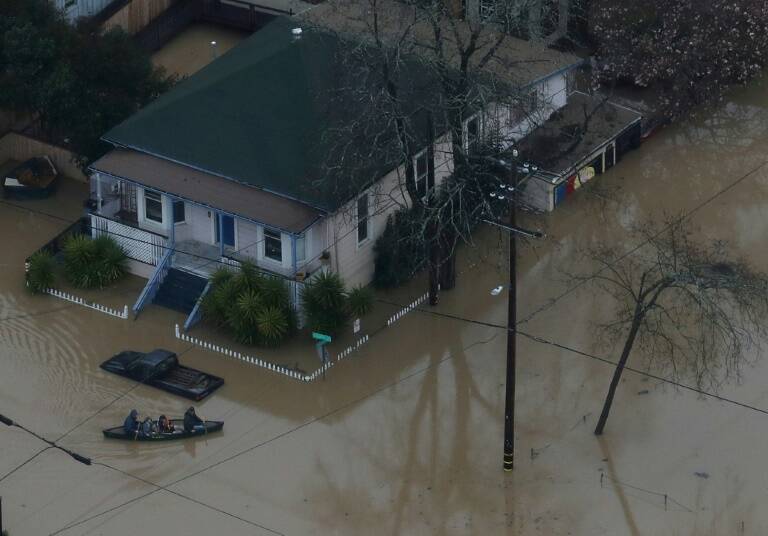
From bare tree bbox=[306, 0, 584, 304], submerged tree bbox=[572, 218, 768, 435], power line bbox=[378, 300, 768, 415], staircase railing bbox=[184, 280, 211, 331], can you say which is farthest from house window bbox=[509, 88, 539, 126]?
staircase railing bbox=[184, 280, 211, 331]

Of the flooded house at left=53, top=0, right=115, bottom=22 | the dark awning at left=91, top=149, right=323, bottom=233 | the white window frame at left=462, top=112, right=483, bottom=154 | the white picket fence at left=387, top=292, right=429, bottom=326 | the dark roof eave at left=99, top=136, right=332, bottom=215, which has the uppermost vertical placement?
the white window frame at left=462, top=112, right=483, bottom=154

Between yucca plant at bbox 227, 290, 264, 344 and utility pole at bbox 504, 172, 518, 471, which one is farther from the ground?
utility pole at bbox 504, 172, 518, 471

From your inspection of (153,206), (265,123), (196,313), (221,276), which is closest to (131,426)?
(196,313)

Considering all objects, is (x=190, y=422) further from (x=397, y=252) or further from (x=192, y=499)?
(x=397, y=252)

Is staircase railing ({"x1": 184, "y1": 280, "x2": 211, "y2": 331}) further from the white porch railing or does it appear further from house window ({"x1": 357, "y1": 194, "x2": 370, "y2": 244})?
house window ({"x1": 357, "y1": 194, "x2": 370, "y2": 244})

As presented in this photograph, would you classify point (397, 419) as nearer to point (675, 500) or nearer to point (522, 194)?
point (675, 500)

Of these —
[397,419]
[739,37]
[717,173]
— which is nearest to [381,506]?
[397,419]
